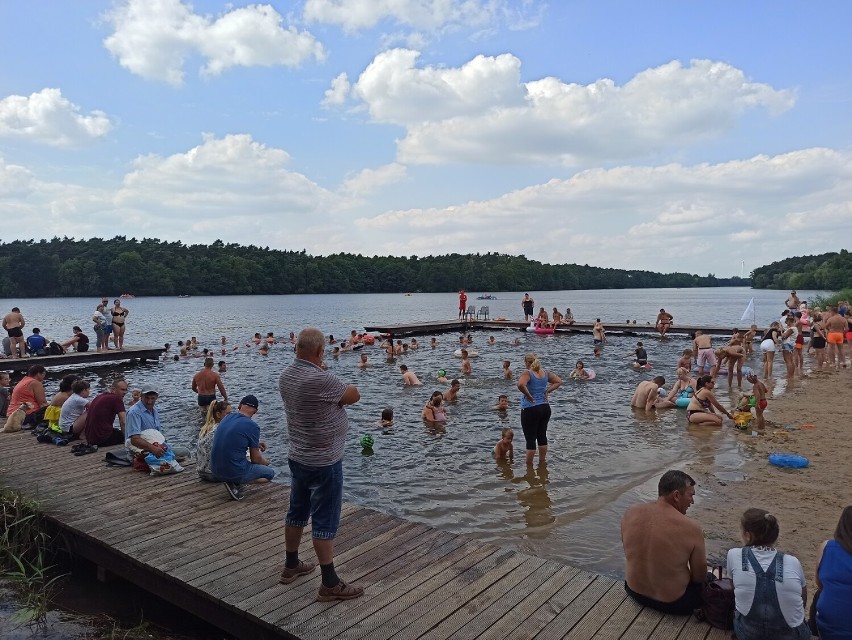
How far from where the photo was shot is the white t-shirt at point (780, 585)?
3.55 m

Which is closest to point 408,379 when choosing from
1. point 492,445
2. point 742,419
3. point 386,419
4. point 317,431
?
point 386,419

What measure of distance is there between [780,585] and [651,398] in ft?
38.1

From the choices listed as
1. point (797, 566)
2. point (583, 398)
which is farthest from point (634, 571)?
point (583, 398)

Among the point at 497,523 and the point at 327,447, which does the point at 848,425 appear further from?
the point at 327,447

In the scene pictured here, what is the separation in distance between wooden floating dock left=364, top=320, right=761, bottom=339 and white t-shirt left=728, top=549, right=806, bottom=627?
3038 centimetres

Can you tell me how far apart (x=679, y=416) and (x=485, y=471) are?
6474 millimetres

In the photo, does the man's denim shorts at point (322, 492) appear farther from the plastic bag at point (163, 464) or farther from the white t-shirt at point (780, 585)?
the plastic bag at point (163, 464)

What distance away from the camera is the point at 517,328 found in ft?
120

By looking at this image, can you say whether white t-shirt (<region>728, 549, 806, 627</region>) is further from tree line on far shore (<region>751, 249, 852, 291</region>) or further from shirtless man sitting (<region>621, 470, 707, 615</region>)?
tree line on far shore (<region>751, 249, 852, 291</region>)

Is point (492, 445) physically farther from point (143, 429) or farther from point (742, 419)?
point (143, 429)

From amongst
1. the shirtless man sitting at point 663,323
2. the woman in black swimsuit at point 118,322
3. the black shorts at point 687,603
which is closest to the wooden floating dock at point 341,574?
the black shorts at point 687,603

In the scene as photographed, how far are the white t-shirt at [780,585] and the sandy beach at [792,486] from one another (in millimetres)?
2734

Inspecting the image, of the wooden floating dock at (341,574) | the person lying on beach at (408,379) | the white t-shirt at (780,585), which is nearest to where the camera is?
the white t-shirt at (780,585)

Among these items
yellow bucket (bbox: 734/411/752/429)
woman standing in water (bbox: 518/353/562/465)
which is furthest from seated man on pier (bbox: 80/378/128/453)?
yellow bucket (bbox: 734/411/752/429)
